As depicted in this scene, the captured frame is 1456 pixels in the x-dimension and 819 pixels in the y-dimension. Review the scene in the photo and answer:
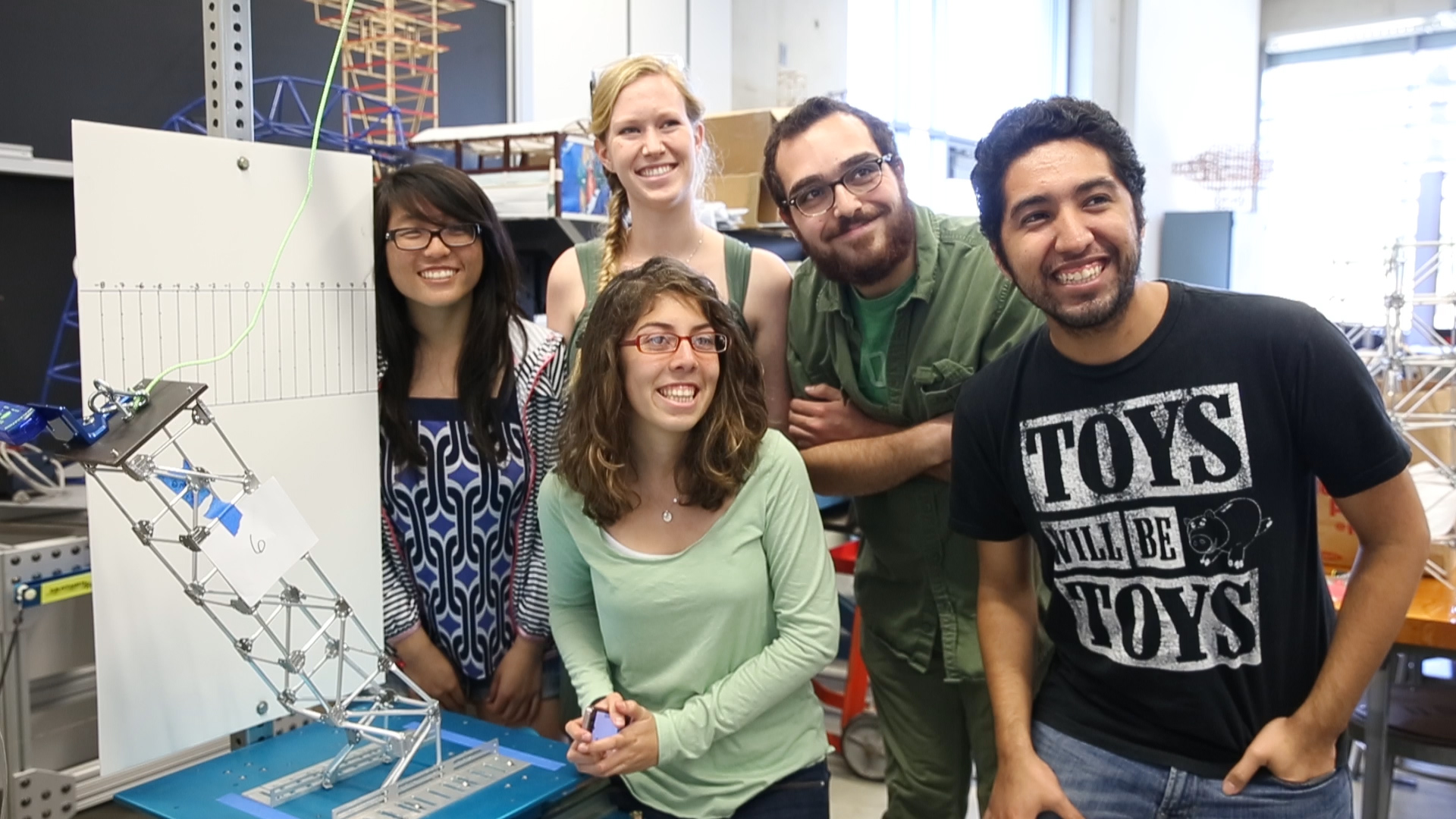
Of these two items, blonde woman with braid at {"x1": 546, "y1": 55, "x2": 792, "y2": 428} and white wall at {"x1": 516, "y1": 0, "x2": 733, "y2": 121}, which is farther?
white wall at {"x1": 516, "y1": 0, "x2": 733, "y2": 121}

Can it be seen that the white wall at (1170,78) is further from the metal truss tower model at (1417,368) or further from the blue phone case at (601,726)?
the blue phone case at (601,726)

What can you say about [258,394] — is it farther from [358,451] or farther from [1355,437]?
[1355,437]

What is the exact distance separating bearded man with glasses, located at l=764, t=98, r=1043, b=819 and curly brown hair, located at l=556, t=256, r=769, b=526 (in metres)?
0.23

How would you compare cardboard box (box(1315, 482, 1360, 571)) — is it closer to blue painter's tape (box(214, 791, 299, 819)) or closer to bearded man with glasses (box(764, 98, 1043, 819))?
bearded man with glasses (box(764, 98, 1043, 819))

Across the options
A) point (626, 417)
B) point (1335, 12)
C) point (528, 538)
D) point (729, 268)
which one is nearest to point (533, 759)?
point (528, 538)

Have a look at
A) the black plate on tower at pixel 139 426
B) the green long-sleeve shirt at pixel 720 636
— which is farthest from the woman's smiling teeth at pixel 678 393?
the black plate on tower at pixel 139 426

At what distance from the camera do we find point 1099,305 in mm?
1335

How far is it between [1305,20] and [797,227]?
8572 millimetres

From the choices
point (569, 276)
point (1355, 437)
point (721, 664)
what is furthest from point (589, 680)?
point (1355, 437)

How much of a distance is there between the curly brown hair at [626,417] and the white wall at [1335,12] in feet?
28.3

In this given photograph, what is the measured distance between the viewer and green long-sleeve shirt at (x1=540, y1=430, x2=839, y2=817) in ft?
4.67

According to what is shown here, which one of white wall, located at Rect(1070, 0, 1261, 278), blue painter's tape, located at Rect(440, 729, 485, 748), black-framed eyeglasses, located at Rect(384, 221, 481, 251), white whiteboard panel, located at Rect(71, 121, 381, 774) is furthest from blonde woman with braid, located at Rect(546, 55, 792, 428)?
white wall, located at Rect(1070, 0, 1261, 278)

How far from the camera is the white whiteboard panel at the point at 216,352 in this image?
1.27m

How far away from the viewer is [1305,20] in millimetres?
8453
